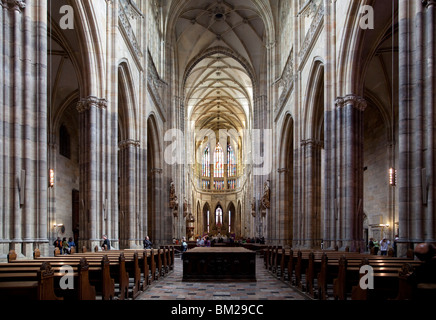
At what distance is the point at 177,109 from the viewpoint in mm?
36531

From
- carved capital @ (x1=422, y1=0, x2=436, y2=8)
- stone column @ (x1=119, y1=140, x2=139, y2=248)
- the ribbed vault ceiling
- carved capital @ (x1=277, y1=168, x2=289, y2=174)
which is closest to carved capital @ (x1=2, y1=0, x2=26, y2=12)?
carved capital @ (x1=422, y1=0, x2=436, y2=8)

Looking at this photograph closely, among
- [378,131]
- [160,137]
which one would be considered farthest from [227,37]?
[378,131]

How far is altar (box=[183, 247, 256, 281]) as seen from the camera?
13094mm

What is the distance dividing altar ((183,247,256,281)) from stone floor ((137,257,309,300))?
0.40 m

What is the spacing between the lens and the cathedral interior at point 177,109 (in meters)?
9.17

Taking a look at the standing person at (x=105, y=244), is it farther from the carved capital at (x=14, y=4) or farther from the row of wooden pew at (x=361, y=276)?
the carved capital at (x=14, y=4)

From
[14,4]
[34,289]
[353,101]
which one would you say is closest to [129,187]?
[353,101]

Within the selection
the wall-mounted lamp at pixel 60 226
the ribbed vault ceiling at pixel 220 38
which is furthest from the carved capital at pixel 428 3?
the ribbed vault ceiling at pixel 220 38

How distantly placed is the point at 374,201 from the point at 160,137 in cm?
1359

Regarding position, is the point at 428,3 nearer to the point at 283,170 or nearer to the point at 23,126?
the point at 23,126

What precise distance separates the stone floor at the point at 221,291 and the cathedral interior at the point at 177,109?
2652 millimetres

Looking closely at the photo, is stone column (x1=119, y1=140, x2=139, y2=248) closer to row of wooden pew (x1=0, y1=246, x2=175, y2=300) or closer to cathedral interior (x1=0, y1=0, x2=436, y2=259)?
cathedral interior (x1=0, y1=0, x2=436, y2=259)

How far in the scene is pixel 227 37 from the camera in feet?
125
